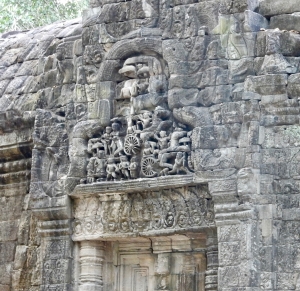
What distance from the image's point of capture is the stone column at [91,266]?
567 inches

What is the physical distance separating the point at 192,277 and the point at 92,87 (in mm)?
2472

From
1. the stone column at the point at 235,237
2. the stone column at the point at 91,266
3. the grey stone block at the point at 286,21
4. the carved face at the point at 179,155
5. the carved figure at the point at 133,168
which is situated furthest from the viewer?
the stone column at the point at 91,266

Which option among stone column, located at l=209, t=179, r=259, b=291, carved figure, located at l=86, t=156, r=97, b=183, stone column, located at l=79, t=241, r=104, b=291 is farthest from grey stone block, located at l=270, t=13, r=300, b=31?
stone column, located at l=79, t=241, r=104, b=291

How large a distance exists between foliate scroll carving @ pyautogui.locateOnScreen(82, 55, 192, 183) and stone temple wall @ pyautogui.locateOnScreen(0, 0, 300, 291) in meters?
0.01

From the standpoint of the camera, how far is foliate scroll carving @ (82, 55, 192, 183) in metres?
13.7

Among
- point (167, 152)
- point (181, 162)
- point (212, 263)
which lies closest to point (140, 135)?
point (167, 152)

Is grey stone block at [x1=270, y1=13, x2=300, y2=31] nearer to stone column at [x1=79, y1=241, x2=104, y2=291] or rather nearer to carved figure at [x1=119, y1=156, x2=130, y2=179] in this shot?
carved figure at [x1=119, y1=156, x2=130, y2=179]

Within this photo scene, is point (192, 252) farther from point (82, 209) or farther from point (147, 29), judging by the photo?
point (147, 29)

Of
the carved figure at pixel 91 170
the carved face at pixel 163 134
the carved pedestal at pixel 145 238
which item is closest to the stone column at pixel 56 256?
the carved pedestal at pixel 145 238

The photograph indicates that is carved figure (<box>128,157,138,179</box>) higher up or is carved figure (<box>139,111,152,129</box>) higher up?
carved figure (<box>139,111,152,129</box>)

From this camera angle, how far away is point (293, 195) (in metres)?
13.1

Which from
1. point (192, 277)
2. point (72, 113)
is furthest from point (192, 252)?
point (72, 113)

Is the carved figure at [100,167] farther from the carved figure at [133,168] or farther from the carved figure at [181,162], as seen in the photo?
the carved figure at [181,162]

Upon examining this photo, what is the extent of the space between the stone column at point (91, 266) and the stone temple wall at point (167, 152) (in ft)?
0.04
